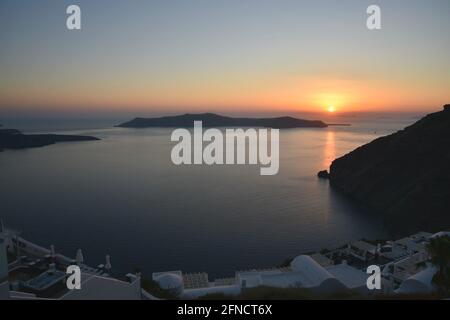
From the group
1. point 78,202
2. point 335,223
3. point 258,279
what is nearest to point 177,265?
point 258,279

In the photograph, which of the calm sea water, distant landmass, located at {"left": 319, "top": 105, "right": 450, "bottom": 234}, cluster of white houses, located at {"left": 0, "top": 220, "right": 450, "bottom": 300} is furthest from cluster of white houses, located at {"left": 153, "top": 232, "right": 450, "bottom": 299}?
distant landmass, located at {"left": 319, "top": 105, "right": 450, "bottom": 234}

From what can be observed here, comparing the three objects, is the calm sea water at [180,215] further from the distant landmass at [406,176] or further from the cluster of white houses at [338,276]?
the cluster of white houses at [338,276]

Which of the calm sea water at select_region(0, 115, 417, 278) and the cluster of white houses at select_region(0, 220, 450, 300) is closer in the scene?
the cluster of white houses at select_region(0, 220, 450, 300)

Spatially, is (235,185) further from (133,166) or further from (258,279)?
(258,279)

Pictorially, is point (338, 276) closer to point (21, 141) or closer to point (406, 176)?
point (406, 176)

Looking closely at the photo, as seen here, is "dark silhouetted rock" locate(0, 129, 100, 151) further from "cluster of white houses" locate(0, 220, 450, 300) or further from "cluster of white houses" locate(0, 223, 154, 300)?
"cluster of white houses" locate(0, 220, 450, 300)

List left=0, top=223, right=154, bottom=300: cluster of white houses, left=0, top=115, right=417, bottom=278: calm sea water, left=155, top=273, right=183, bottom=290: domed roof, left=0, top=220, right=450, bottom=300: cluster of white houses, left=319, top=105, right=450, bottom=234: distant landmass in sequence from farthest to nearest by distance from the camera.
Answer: left=319, top=105, right=450, bottom=234: distant landmass → left=0, top=115, right=417, bottom=278: calm sea water → left=155, top=273, right=183, bottom=290: domed roof → left=0, top=220, right=450, bottom=300: cluster of white houses → left=0, top=223, right=154, bottom=300: cluster of white houses
